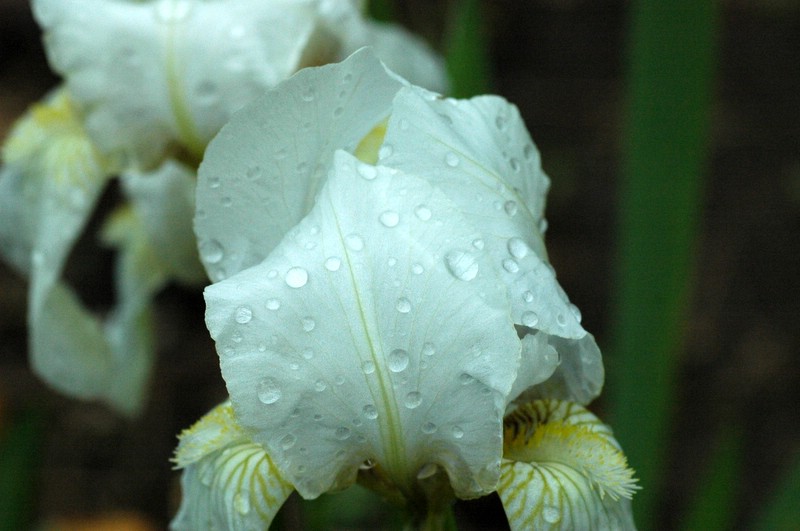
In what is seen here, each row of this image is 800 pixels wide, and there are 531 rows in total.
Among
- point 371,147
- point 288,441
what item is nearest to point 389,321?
point 288,441

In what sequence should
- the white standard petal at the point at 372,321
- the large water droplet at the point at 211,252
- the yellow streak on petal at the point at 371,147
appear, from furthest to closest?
1. the yellow streak on petal at the point at 371,147
2. the large water droplet at the point at 211,252
3. the white standard petal at the point at 372,321

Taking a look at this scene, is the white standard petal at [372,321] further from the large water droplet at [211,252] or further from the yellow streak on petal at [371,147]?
the yellow streak on petal at [371,147]

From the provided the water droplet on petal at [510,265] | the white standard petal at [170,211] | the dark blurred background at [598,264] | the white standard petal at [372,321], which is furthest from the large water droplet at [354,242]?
the dark blurred background at [598,264]

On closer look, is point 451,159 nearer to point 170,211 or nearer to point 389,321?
point 389,321

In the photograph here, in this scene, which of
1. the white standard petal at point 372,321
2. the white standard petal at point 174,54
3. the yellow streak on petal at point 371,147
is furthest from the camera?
the white standard petal at point 174,54

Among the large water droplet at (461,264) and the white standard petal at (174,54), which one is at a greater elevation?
the large water droplet at (461,264)

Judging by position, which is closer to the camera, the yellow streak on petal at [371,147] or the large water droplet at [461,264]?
the large water droplet at [461,264]

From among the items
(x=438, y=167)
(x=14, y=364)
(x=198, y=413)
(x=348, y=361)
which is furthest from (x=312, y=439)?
(x=14, y=364)
